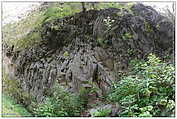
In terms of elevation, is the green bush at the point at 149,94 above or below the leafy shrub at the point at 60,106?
above

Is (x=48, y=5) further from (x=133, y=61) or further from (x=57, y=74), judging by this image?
(x=133, y=61)

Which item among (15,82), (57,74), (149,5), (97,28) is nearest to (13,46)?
(15,82)

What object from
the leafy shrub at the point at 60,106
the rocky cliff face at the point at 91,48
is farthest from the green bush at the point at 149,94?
the rocky cliff face at the point at 91,48

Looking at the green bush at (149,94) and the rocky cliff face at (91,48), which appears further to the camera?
the rocky cliff face at (91,48)

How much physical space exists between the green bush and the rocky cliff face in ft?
4.13

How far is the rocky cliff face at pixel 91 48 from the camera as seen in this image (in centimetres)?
714

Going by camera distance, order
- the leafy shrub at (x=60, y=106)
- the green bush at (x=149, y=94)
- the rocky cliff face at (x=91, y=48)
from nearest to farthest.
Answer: the green bush at (x=149, y=94), the leafy shrub at (x=60, y=106), the rocky cliff face at (x=91, y=48)

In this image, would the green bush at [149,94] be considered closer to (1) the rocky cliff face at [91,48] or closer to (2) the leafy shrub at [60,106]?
(2) the leafy shrub at [60,106]

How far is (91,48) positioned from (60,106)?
2.17 metres

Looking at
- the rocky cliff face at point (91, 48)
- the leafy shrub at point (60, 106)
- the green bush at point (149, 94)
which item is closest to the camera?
the green bush at point (149, 94)

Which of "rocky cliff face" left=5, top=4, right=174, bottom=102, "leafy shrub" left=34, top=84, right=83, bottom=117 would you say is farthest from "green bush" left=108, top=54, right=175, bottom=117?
"rocky cliff face" left=5, top=4, right=174, bottom=102

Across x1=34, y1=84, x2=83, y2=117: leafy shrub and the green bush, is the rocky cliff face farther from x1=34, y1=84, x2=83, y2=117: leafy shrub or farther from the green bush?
the green bush

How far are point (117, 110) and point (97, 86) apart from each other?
1626 millimetres

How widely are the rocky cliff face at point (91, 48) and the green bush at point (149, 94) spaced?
126cm
